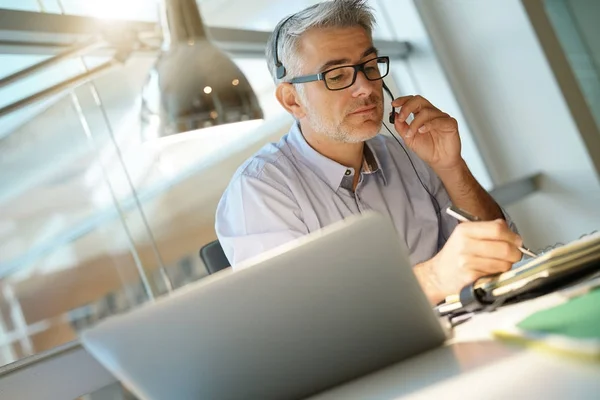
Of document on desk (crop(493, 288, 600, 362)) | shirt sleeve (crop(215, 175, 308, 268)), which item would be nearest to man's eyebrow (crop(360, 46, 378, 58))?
shirt sleeve (crop(215, 175, 308, 268))

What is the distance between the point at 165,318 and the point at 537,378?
1.49ft

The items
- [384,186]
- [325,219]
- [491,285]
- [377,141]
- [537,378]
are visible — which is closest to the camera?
[537,378]

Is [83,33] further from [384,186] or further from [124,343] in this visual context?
[124,343]

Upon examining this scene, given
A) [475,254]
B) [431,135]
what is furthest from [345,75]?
[475,254]

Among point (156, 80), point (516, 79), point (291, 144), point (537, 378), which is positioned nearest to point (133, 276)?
point (291, 144)

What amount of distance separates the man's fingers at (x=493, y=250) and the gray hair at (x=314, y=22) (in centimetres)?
104

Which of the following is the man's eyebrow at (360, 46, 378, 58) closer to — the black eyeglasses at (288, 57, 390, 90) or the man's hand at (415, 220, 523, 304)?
the black eyeglasses at (288, 57, 390, 90)

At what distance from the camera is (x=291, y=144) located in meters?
2.30

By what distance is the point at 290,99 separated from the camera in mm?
2348

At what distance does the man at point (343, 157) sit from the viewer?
6.81 ft

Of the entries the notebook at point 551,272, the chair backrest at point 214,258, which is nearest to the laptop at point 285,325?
the notebook at point 551,272

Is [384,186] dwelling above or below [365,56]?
below

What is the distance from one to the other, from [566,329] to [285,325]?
0.33 meters

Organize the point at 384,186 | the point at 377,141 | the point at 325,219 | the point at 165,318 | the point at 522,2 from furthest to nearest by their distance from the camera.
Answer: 1. the point at 522,2
2. the point at 377,141
3. the point at 384,186
4. the point at 325,219
5. the point at 165,318
